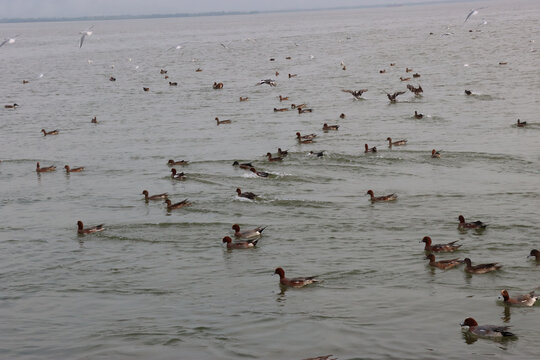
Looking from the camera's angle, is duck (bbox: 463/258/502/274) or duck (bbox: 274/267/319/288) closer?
duck (bbox: 274/267/319/288)

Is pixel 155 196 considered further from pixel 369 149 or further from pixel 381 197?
pixel 369 149

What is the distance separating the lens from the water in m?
13.6

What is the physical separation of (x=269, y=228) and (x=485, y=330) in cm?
774

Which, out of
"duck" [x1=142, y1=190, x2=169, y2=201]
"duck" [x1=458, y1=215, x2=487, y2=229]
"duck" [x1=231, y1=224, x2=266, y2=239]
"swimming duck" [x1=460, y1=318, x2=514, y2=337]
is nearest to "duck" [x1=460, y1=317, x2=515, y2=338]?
"swimming duck" [x1=460, y1=318, x2=514, y2=337]

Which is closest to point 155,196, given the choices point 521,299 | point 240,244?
point 240,244

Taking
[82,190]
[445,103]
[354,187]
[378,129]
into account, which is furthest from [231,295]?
[445,103]

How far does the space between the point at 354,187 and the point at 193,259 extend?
6.92 metres

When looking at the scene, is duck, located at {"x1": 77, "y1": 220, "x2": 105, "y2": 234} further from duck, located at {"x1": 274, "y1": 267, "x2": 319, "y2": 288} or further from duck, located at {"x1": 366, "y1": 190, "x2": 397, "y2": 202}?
duck, located at {"x1": 366, "y1": 190, "x2": 397, "y2": 202}

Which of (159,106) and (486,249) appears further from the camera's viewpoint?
(159,106)

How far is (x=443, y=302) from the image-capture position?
1451 centimetres

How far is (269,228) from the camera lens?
64.4ft

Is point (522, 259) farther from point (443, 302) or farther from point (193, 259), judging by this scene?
point (193, 259)

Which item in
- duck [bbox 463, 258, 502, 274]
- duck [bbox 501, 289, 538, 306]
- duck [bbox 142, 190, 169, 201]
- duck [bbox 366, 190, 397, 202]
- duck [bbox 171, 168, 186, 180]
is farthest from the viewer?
duck [bbox 171, 168, 186, 180]

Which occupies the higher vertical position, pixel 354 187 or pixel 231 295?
pixel 354 187
